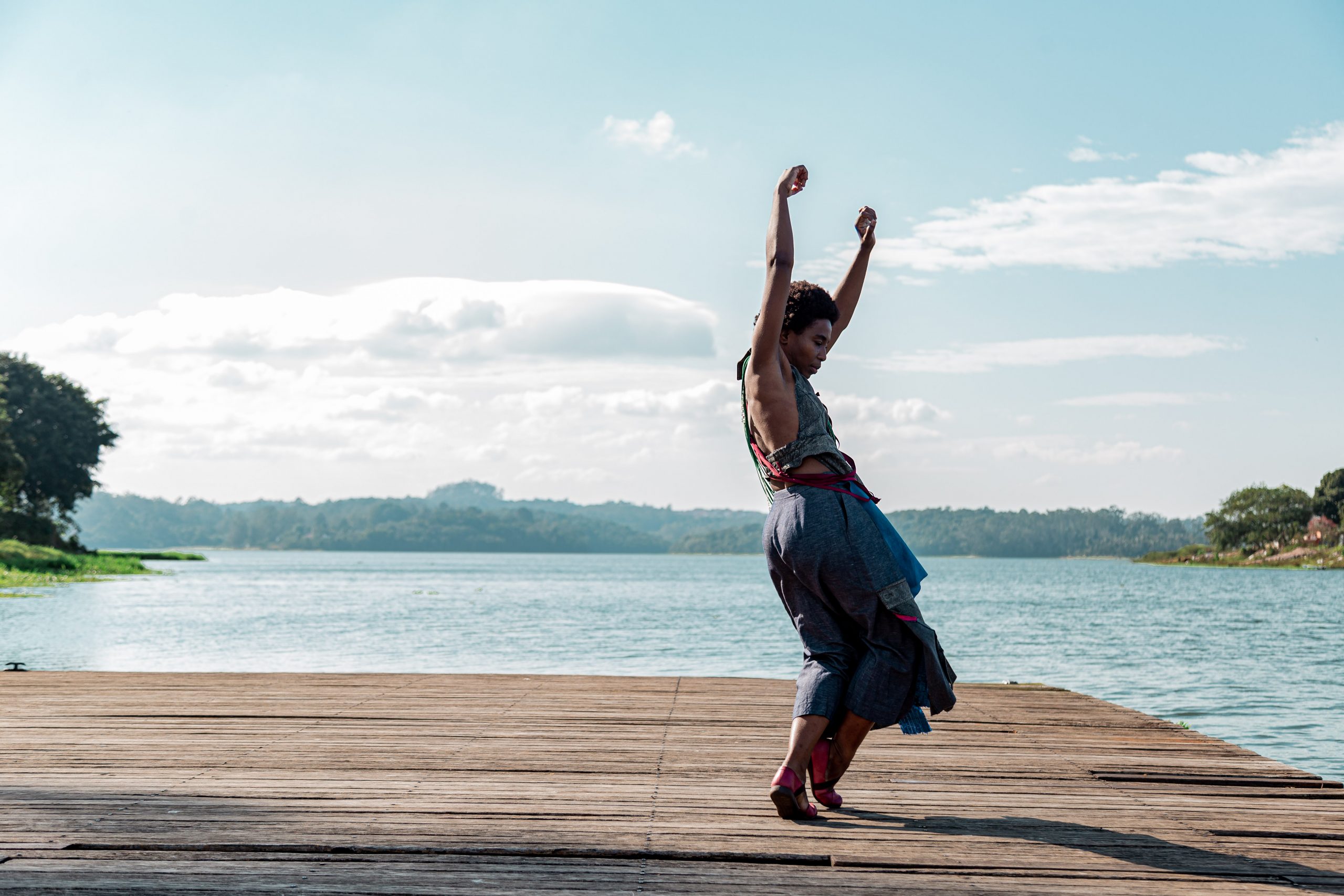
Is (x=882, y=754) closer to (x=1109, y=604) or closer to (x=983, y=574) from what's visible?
(x=1109, y=604)

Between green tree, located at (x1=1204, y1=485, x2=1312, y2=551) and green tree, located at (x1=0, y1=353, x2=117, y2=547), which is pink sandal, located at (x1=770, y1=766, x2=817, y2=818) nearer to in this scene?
green tree, located at (x1=0, y1=353, x2=117, y2=547)

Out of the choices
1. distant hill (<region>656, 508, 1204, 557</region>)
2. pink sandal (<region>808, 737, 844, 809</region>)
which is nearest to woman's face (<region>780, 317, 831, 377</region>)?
pink sandal (<region>808, 737, 844, 809</region>)

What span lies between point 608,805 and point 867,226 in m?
2.39

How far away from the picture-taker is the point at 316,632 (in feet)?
94.0

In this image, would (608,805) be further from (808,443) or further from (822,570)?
(808,443)

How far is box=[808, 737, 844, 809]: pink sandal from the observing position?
3.82 meters

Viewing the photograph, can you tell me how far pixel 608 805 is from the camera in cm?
384

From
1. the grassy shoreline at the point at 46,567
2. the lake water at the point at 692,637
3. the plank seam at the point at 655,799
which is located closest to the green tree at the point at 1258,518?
the lake water at the point at 692,637

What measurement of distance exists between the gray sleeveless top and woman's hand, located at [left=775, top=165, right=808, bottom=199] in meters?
0.60

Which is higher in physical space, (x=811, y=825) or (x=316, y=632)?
(x=811, y=825)

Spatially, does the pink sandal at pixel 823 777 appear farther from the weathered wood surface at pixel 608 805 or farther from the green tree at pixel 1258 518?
the green tree at pixel 1258 518

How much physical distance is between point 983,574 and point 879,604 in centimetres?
10571

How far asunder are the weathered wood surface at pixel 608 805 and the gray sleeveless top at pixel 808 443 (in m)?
1.16

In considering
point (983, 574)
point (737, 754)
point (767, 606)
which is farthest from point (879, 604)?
point (983, 574)
